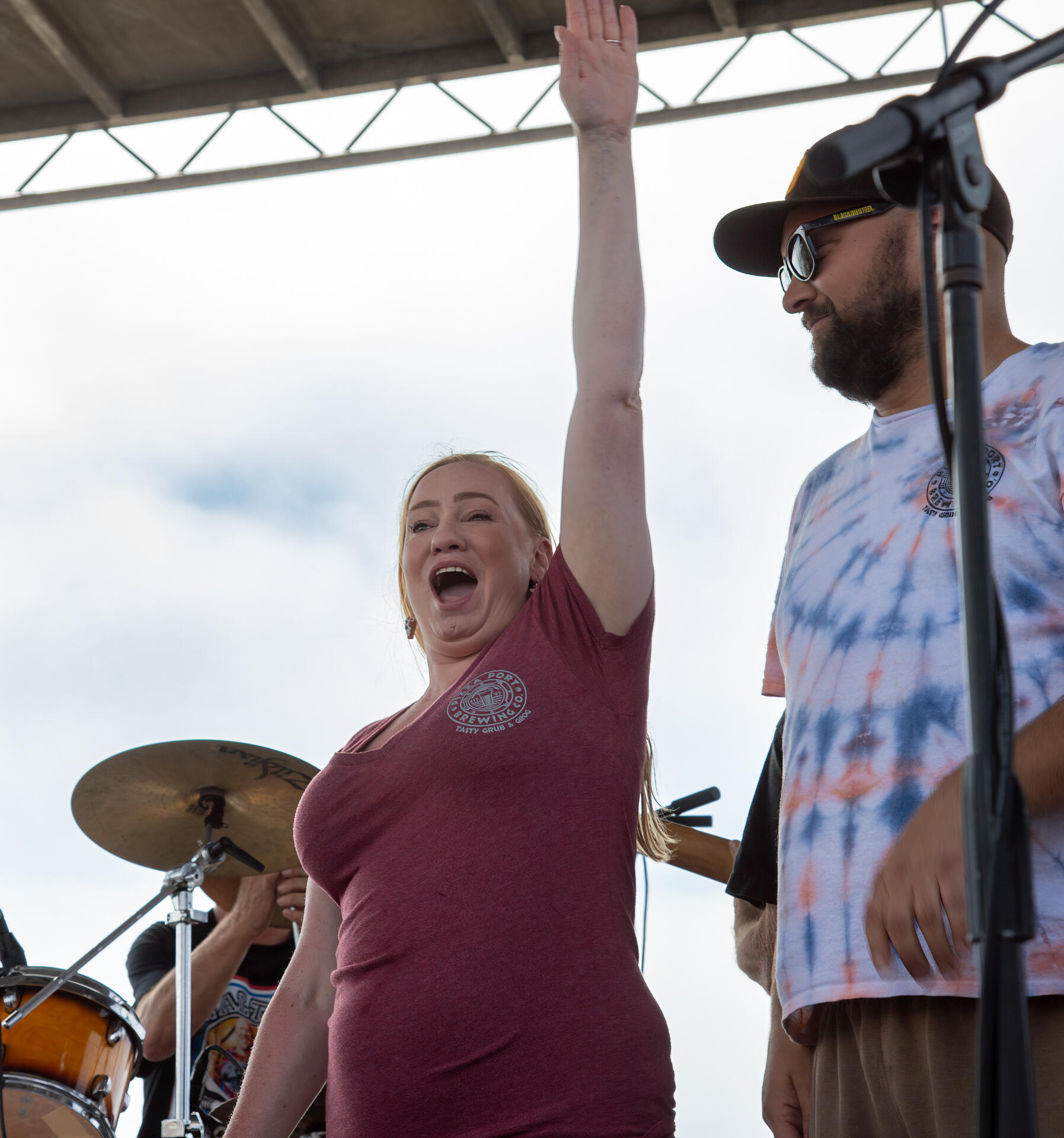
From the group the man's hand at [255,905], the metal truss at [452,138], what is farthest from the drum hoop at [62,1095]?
the metal truss at [452,138]

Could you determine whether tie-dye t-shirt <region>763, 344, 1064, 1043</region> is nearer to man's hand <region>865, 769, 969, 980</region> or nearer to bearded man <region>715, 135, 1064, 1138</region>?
bearded man <region>715, 135, 1064, 1138</region>

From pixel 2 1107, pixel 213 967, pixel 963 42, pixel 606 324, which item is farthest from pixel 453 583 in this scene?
pixel 213 967

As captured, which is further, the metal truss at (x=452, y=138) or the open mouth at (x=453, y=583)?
the metal truss at (x=452, y=138)

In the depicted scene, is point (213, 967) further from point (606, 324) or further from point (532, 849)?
point (606, 324)

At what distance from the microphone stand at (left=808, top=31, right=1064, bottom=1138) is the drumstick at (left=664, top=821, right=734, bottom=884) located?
100.0 inches

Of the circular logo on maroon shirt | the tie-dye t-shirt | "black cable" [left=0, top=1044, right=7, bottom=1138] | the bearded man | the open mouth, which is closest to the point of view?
the bearded man

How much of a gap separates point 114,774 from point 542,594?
2502 mm

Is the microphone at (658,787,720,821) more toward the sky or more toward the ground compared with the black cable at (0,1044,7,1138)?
more toward the sky

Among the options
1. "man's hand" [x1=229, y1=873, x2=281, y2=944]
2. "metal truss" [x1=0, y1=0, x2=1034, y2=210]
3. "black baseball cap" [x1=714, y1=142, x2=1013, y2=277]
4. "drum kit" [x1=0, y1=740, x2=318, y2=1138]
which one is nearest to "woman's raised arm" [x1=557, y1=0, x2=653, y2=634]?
"black baseball cap" [x1=714, y1=142, x2=1013, y2=277]

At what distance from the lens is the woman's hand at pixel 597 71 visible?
1.65m

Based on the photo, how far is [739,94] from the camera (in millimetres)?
5102

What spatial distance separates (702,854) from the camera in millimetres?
3355

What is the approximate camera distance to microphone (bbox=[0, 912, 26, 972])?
298 cm

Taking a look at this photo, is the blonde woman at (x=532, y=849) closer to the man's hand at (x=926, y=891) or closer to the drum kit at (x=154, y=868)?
the man's hand at (x=926, y=891)
